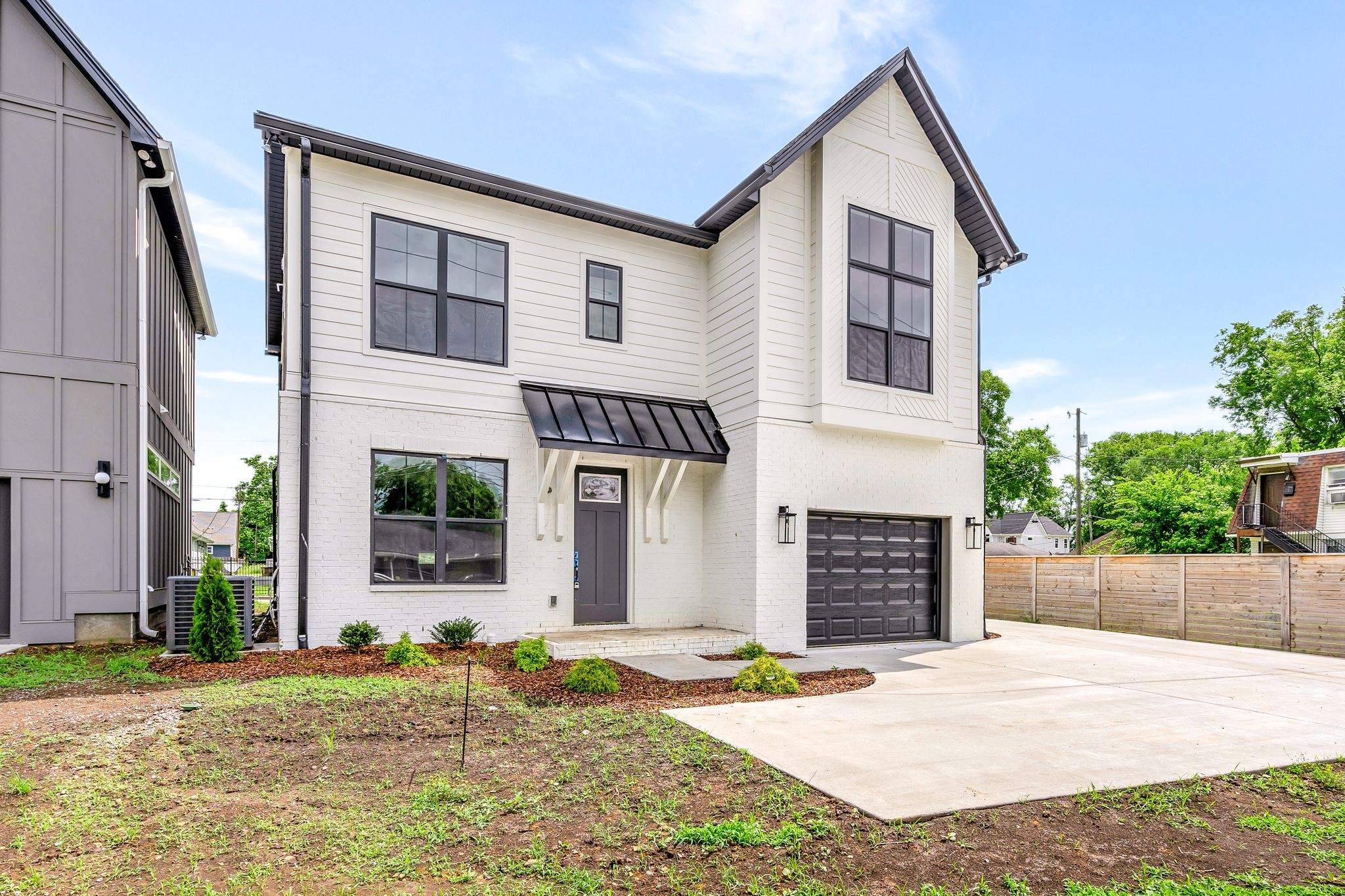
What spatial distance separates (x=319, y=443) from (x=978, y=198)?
36.0ft

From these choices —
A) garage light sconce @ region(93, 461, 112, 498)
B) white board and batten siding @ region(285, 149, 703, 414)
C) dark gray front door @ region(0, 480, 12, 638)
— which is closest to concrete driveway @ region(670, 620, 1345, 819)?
white board and batten siding @ region(285, 149, 703, 414)

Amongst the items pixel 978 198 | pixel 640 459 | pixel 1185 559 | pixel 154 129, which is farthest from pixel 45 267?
pixel 1185 559

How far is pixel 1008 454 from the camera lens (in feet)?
103

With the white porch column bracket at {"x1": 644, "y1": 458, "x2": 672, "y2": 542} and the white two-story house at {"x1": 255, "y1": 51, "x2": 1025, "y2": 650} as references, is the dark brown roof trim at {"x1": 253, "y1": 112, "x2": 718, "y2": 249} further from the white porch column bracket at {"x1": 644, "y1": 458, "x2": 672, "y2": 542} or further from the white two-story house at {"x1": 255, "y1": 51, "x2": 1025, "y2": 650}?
the white porch column bracket at {"x1": 644, "y1": 458, "x2": 672, "y2": 542}

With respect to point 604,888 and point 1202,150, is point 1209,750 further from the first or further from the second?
point 1202,150

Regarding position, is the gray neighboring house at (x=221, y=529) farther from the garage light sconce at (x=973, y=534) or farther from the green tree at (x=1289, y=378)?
the green tree at (x=1289, y=378)

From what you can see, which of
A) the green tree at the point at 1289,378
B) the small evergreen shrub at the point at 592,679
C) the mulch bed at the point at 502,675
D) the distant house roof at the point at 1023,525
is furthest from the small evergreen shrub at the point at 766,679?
the distant house roof at the point at 1023,525

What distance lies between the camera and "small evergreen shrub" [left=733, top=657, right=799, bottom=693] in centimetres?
758

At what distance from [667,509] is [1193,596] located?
32.4ft

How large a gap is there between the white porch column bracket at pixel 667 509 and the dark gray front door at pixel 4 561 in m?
8.58

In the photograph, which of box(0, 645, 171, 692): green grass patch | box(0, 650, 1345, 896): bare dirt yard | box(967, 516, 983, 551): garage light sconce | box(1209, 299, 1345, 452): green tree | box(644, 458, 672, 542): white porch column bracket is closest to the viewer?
box(0, 650, 1345, 896): bare dirt yard

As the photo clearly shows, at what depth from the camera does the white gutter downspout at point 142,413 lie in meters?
10.1

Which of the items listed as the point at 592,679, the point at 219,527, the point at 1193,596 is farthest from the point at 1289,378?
the point at 219,527

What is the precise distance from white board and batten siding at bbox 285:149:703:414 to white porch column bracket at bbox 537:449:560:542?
2.59 feet
